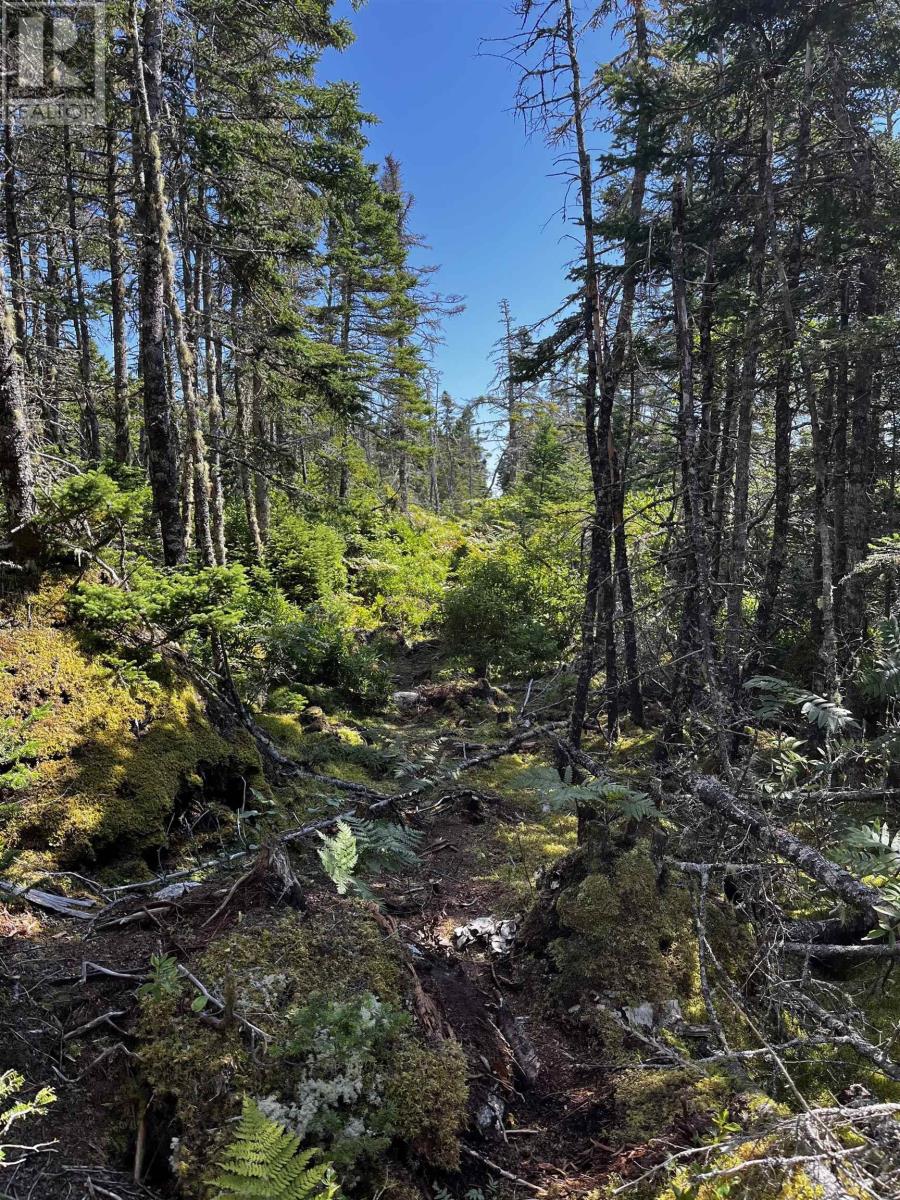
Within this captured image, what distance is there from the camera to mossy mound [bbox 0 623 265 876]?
12.5 feet

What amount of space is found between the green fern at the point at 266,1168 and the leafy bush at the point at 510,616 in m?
10.5

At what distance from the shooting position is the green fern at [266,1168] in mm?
1557

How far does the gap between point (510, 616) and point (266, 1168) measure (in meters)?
10.9

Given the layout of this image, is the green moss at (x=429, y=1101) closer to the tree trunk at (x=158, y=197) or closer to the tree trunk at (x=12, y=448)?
the tree trunk at (x=12, y=448)

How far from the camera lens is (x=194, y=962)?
2553 mm

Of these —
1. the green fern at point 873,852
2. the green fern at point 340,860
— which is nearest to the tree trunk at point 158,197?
the green fern at point 340,860

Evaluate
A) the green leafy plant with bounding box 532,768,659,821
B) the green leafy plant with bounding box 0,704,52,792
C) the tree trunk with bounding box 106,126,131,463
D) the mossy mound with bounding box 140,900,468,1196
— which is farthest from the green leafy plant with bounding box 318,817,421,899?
the tree trunk with bounding box 106,126,131,463

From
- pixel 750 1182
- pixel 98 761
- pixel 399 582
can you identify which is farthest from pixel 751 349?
pixel 399 582

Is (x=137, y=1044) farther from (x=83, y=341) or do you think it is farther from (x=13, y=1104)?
(x=83, y=341)

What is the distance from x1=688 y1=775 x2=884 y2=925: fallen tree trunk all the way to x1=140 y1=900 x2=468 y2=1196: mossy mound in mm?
1739

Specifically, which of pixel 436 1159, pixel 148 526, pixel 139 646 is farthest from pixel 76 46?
pixel 436 1159

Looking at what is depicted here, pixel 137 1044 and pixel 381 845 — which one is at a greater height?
pixel 137 1044

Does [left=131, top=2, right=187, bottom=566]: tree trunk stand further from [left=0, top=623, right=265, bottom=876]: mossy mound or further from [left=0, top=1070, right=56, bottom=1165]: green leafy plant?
[left=0, top=1070, right=56, bottom=1165]: green leafy plant

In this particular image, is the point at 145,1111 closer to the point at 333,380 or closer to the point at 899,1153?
the point at 899,1153
